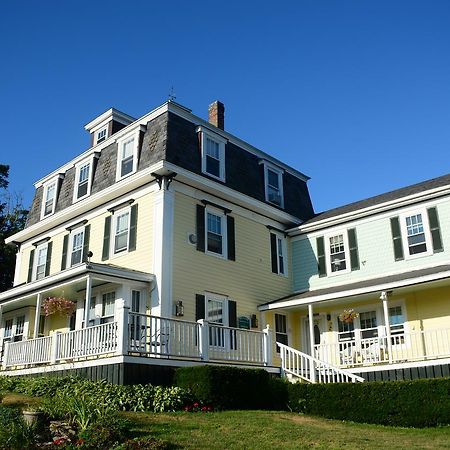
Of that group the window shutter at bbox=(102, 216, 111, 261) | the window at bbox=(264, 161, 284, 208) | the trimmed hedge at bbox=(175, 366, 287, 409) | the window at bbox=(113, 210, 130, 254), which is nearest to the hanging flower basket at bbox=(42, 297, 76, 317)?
the window shutter at bbox=(102, 216, 111, 261)

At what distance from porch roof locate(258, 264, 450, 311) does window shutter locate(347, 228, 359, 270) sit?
865 millimetres

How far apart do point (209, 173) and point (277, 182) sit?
445 cm

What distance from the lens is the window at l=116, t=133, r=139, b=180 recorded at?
19672mm

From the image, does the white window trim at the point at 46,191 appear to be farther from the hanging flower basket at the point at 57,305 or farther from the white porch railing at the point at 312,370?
the white porch railing at the point at 312,370

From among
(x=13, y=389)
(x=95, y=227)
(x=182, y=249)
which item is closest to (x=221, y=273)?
(x=182, y=249)

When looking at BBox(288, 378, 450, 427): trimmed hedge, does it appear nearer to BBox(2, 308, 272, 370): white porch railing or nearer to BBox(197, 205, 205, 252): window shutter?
BBox(2, 308, 272, 370): white porch railing

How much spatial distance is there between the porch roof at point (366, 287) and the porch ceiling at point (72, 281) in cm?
528

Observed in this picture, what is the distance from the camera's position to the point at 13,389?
1492 cm

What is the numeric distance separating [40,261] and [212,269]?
8381 mm

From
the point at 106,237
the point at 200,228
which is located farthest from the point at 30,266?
the point at 200,228

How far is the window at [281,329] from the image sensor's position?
20.7m

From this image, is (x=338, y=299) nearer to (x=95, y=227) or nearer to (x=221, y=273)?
(x=221, y=273)

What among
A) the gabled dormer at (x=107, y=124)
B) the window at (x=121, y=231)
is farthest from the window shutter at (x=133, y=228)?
the gabled dormer at (x=107, y=124)

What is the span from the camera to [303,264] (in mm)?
22188
